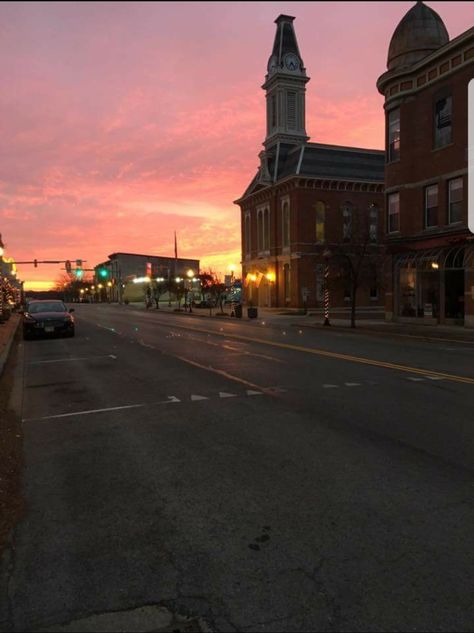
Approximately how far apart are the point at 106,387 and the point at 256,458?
5339 mm

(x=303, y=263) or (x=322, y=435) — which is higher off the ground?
(x=303, y=263)

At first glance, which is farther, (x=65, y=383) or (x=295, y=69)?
(x=295, y=69)

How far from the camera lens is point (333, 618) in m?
2.86

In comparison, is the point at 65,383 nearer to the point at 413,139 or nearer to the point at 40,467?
the point at 40,467

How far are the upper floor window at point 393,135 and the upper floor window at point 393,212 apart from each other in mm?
2028

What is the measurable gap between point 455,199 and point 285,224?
2312 centimetres

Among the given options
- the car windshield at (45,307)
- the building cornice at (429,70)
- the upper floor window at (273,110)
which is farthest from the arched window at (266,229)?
the car windshield at (45,307)

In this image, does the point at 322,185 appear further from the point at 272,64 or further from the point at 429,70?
the point at 429,70

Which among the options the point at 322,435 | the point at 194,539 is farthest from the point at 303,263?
the point at 194,539

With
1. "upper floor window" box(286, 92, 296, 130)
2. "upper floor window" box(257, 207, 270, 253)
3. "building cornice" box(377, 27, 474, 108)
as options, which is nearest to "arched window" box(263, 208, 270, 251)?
"upper floor window" box(257, 207, 270, 253)

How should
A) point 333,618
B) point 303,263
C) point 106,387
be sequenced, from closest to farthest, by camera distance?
1. point 333,618
2. point 106,387
3. point 303,263

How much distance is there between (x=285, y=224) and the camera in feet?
154

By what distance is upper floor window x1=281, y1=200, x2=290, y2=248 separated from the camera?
46.2m

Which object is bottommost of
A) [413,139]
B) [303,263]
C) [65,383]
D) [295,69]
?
[65,383]
